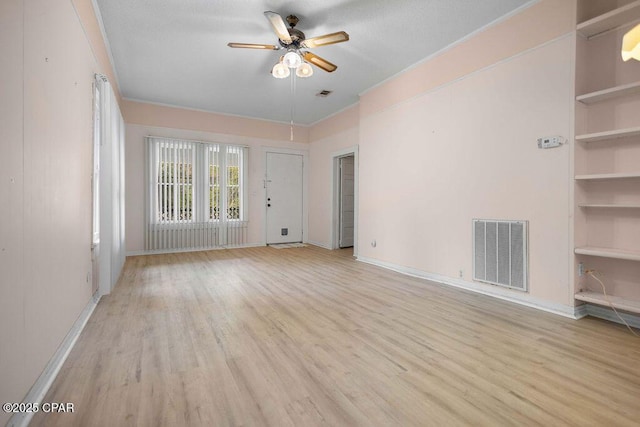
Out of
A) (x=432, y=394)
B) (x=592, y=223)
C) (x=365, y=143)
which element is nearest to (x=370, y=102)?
(x=365, y=143)

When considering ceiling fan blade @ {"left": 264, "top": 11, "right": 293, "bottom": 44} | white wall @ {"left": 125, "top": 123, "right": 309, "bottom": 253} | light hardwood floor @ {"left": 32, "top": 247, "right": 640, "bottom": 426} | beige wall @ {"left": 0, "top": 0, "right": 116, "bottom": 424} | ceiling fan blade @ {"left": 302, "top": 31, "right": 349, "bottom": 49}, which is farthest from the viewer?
white wall @ {"left": 125, "top": 123, "right": 309, "bottom": 253}

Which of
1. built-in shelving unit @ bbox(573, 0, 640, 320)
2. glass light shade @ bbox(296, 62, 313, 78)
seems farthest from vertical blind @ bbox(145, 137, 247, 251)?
built-in shelving unit @ bbox(573, 0, 640, 320)

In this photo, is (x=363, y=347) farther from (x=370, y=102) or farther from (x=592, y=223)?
(x=370, y=102)

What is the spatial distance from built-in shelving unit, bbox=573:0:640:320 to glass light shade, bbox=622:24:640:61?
105 cm

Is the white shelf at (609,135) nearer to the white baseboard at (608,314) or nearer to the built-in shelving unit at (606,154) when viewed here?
the built-in shelving unit at (606,154)

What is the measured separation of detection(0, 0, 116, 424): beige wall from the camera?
1.32 meters

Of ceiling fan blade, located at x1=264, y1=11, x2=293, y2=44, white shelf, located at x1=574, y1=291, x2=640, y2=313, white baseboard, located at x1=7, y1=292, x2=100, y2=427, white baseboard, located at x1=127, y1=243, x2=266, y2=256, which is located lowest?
white baseboard, located at x1=7, y1=292, x2=100, y2=427

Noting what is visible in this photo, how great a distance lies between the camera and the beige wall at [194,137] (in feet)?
19.4

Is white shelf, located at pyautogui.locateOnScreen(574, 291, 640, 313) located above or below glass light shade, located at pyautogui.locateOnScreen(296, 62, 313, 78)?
below

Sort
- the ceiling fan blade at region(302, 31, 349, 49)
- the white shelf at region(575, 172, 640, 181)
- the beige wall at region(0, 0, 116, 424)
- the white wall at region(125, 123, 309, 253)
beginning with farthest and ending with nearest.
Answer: the white wall at region(125, 123, 309, 253) < the ceiling fan blade at region(302, 31, 349, 49) < the white shelf at region(575, 172, 640, 181) < the beige wall at region(0, 0, 116, 424)

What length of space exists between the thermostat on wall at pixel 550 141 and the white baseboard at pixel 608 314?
5.21 ft

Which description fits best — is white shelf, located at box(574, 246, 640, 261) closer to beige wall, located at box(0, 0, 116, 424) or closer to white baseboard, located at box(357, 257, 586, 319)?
white baseboard, located at box(357, 257, 586, 319)

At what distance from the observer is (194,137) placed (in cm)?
652

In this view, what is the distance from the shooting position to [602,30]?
2691mm
